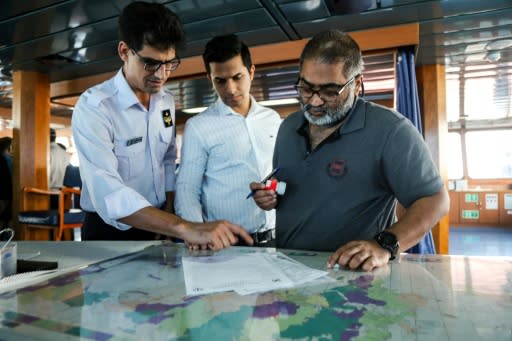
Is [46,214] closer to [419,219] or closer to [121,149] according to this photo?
[121,149]

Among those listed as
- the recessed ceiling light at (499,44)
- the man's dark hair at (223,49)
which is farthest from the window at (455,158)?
the man's dark hair at (223,49)

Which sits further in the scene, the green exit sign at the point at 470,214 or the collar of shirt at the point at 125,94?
the green exit sign at the point at 470,214

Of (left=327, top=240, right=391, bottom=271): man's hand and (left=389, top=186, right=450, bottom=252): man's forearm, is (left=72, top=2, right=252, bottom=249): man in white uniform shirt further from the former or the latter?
(left=389, top=186, right=450, bottom=252): man's forearm

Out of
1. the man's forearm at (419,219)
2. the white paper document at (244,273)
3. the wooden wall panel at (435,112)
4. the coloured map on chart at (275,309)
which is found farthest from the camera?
the wooden wall panel at (435,112)

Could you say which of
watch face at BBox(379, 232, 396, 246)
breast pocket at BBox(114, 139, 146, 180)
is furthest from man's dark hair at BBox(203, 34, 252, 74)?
watch face at BBox(379, 232, 396, 246)

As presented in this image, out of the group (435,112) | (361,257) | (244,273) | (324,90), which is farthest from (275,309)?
(435,112)

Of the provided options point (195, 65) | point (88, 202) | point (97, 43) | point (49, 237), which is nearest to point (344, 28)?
point (195, 65)

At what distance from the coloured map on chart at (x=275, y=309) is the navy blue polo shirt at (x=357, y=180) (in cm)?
33

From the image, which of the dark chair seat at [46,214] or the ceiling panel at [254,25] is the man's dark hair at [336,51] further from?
the dark chair seat at [46,214]

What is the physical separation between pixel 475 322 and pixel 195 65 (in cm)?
410

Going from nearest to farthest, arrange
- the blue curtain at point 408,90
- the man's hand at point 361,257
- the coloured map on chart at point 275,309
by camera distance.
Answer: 1. the coloured map on chart at point 275,309
2. the man's hand at point 361,257
3. the blue curtain at point 408,90

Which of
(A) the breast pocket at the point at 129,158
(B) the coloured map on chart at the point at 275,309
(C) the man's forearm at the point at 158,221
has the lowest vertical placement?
(B) the coloured map on chart at the point at 275,309

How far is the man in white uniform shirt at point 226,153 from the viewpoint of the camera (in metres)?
1.76

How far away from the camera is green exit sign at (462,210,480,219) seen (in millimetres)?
9396
